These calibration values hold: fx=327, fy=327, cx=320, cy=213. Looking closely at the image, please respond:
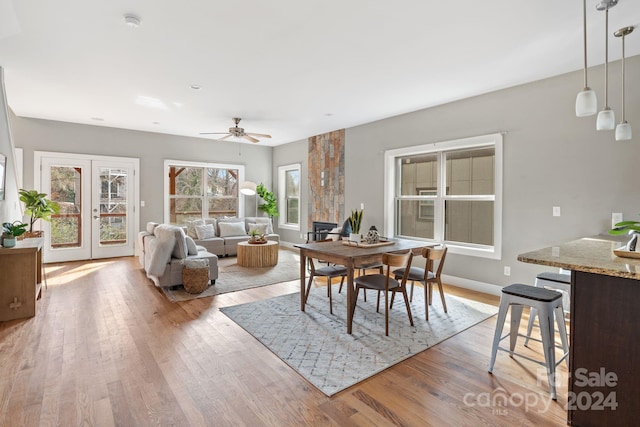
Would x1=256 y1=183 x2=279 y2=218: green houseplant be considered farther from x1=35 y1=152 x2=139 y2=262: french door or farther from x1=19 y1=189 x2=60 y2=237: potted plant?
x1=19 y1=189 x2=60 y2=237: potted plant

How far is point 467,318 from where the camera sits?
137 inches

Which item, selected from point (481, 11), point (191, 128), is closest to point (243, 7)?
point (481, 11)

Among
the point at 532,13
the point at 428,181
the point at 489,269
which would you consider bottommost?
the point at 489,269

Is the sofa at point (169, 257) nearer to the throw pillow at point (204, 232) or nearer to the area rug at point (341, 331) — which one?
the area rug at point (341, 331)

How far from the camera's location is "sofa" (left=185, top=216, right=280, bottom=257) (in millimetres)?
6902

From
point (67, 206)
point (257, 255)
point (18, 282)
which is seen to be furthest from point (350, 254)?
point (67, 206)

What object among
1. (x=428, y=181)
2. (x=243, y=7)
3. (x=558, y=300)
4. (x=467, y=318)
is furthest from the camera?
(x=428, y=181)

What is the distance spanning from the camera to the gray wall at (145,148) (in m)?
5.99

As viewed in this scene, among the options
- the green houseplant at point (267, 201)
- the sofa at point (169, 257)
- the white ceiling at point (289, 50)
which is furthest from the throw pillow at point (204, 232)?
the white ceiling at point (289, 50)

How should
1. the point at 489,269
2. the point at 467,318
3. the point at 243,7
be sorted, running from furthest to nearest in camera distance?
the point at 489,269 < the point at 467,318 < the point at 243,7

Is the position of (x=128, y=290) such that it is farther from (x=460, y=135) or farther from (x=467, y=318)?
(x=460, y=135)

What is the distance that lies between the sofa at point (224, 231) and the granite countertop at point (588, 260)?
5.54 meters

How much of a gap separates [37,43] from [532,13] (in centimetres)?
438

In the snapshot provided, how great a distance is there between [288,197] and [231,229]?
1892mm
